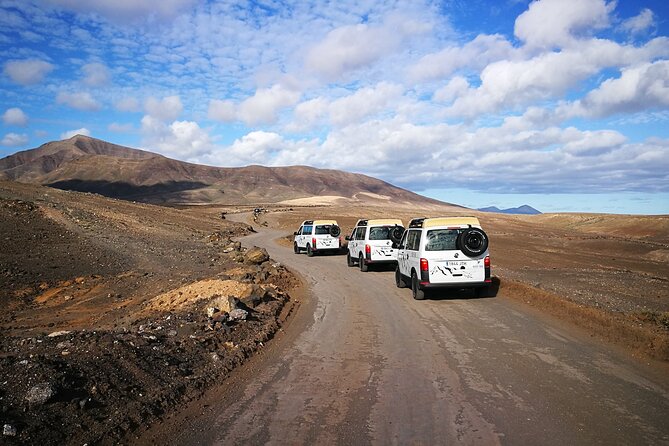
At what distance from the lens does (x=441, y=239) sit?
12.4m

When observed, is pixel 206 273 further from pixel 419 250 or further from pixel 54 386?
pixel 54 386

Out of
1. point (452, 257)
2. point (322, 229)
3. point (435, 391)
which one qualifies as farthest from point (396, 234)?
point (435, 391)

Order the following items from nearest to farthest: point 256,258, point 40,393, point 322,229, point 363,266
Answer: point 40,393
point 363,266
point 256,258
point 322,229

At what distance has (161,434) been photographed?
488 cm

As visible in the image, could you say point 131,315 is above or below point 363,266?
below

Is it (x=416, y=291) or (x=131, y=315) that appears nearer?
(x=131, y=315)

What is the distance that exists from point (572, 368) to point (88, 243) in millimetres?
21102

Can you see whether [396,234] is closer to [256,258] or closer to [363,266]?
[363,266]

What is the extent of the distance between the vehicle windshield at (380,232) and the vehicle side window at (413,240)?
16.4 ft

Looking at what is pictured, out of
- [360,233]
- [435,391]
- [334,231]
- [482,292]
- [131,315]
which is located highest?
[360,233]

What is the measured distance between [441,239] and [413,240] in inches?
51.4

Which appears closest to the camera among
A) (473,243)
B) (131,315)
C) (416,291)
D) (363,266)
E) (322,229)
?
(131,315)

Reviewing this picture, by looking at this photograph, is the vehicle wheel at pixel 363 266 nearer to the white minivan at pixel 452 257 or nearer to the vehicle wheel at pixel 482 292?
the vehicle wheel at pixel 482 292

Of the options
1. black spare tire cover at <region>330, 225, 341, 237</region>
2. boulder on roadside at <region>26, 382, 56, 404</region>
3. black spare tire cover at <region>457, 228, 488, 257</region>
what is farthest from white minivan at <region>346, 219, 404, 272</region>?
boulder on roadside at <region>26, 382, 56, 404</region>
